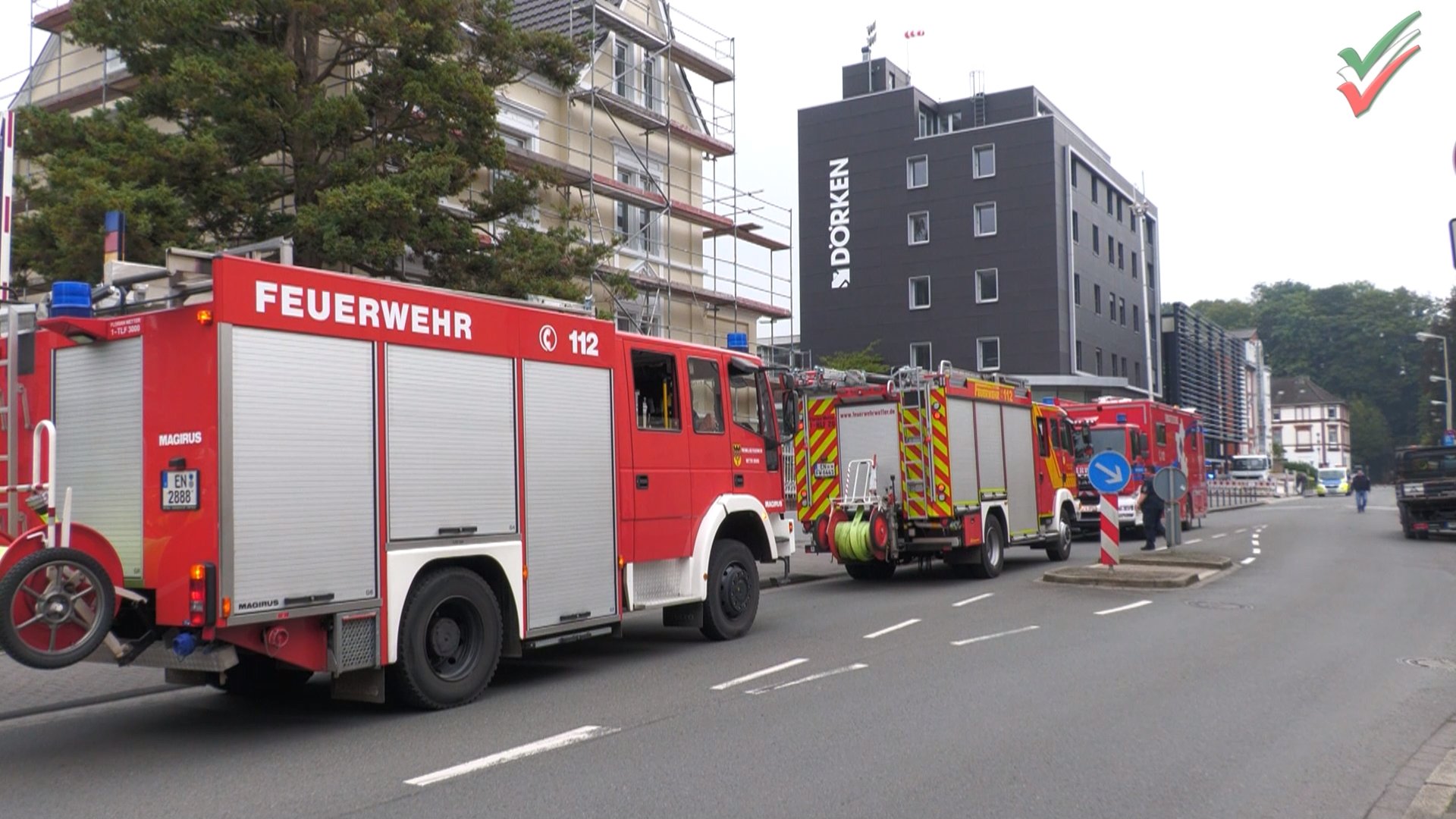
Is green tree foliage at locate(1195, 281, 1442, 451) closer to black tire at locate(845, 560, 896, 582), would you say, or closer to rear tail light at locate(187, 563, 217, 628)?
black tire at locate(845, 560, 896, 582)

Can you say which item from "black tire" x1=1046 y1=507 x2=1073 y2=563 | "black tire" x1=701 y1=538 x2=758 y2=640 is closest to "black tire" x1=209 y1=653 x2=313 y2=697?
"black tire" x1=701 y1=538 x2=758 y2=640

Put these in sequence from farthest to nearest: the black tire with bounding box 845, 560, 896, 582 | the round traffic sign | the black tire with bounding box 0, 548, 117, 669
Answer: the round traffic sign
the black tire with bounding box 845, 560, 896, 582
the black tire with bounding box 0, 548, 117, 669

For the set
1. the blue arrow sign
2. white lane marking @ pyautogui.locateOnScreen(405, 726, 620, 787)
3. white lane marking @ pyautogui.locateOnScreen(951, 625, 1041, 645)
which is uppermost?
the blue arrow sign

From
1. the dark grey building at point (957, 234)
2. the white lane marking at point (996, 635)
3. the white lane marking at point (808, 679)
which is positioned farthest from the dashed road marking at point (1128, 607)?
the dark grey building at point (957, 234)

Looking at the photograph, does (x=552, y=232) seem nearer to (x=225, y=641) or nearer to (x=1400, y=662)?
(x=225, y=641)

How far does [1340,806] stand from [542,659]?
691 centimetres

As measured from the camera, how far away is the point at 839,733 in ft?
24.7

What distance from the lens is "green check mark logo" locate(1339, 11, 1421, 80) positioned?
11148 mm

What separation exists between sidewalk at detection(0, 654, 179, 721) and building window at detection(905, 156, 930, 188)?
135 feet

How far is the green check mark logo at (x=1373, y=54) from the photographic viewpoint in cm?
1115

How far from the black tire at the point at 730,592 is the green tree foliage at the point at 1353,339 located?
118 m

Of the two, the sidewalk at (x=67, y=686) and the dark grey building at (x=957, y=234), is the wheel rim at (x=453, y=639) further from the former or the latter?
the dark grey building at (x=957, y=234)

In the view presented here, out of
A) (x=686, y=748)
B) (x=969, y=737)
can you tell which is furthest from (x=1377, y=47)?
(x=686, y=748)

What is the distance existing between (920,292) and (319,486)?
4243 cm
